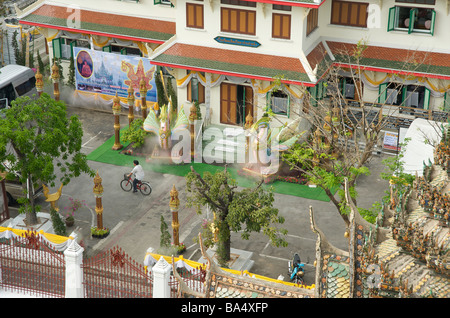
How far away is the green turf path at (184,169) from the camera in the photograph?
39531 mm

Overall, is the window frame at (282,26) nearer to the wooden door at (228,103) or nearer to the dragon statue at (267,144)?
the wooden door at (228,103)

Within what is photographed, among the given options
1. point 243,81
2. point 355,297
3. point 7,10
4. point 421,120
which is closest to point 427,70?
point 421,120

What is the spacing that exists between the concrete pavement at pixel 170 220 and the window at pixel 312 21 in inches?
304

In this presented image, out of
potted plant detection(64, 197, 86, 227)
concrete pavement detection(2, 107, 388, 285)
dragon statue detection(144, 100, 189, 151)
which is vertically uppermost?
dragon statue detection(144, 100, 189, 151)

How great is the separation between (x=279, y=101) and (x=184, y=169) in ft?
20.7

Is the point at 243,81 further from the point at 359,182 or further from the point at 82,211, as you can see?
the point at 82,211

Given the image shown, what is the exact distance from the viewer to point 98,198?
34969mm

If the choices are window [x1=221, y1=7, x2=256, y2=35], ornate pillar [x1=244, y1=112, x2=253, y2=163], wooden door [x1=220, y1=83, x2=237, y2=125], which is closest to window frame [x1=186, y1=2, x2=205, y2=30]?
window [x1=221, y1=7, x2=256, y2=35]

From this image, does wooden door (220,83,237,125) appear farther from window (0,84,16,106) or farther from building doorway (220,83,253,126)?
window (0,84,16,106)

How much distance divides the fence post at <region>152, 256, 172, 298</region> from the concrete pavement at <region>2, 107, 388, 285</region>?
8.08m

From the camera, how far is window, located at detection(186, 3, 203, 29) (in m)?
43.0

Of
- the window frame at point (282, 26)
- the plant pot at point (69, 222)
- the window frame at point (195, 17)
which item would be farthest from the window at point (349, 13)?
the plant pot at point (69, 222)

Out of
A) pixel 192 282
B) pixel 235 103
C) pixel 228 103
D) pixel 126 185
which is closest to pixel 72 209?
pixel 126 185

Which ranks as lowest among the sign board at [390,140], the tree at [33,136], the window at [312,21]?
the sign board at [390,140]
